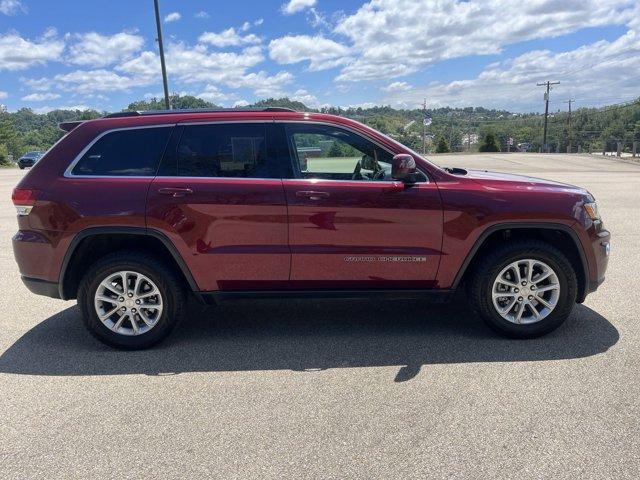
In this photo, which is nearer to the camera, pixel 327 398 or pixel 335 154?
pixel 327 398

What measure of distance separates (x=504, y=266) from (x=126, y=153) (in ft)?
10.2

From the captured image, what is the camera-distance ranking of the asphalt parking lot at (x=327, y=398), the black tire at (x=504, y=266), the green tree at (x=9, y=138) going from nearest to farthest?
1. the asphalt parking lot at (x=327, y=398)
2. the black tire at (x=504, y=266)
3. the green tree at (x=9, y=138)

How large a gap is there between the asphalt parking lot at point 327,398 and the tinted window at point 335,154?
53.2 inches

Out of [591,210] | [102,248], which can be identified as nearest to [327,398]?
[102,248]

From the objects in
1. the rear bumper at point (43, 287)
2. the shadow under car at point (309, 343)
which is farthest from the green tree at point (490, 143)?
the rear bumper at point (43, 287)

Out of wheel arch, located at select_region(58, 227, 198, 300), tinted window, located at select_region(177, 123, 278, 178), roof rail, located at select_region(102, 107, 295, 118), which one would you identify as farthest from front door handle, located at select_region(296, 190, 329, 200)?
wheel arch, located at select_region(58, 227, 198, 300)

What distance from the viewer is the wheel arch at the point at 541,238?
12.9 feet

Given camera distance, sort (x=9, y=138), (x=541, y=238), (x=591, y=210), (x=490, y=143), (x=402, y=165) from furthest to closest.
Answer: (x=9, y=138) < (x=490, y=143) < (x=541, y=238) < (x=591, y=210) < (x=402, y=165)

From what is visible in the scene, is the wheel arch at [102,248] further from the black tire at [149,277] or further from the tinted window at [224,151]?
the tinted window at [224,151]

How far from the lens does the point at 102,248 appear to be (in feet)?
13.6

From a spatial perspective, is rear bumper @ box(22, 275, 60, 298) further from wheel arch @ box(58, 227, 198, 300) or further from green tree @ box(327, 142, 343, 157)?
green tree @ box(327, 142, 343, 157)

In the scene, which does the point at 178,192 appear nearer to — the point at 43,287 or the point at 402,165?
the point at 43,287

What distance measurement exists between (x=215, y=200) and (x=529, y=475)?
106 inches

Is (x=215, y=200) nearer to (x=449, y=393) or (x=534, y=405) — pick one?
(x=449, y=393)
